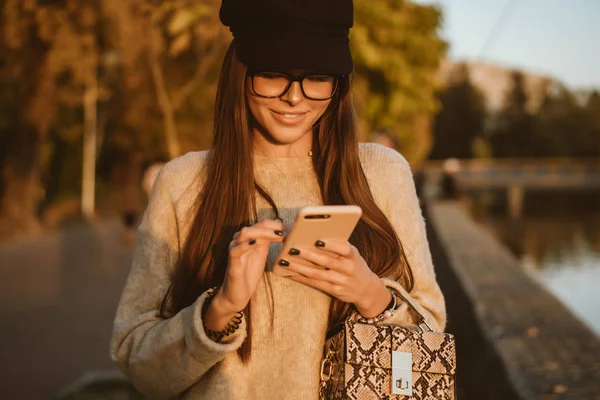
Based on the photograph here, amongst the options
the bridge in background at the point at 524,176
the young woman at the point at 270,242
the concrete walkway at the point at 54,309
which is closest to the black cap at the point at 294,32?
the young woman at the point at 270,242

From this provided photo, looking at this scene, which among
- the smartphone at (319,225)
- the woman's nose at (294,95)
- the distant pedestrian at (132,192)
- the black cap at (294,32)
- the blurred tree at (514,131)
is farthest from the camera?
the blurred tree at (514,131)

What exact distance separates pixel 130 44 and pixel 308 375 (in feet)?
27.7

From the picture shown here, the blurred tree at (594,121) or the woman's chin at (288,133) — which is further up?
the blurred tree at (594,121)

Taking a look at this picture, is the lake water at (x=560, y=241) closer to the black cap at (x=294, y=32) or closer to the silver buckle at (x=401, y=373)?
the silver buckle at (x=401, y=373)

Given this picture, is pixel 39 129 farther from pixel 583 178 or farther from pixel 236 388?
pixel 583 178

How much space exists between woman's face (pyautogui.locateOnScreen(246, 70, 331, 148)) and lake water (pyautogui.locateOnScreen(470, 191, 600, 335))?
820cm

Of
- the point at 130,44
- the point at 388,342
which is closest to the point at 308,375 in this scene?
the point at 388,342

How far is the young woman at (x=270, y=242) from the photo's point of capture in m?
2.06

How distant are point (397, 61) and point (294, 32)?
72.3 feet

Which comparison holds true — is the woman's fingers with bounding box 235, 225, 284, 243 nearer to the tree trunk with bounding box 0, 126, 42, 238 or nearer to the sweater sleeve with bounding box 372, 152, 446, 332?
the sweater sleeve with bounding box 372, 152, 446, 332

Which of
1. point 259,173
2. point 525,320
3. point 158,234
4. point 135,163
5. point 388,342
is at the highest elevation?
point 135,163

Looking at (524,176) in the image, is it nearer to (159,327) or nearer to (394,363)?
(394,363)

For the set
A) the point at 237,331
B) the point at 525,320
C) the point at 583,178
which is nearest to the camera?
the point at 237,331

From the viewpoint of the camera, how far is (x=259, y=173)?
2.38m
